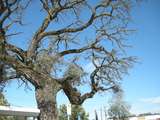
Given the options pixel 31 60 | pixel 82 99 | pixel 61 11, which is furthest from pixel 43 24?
pixel 82 99

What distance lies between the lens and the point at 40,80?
22.7 metres

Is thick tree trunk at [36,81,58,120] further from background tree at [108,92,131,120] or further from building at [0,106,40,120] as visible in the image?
background tree at [108,92,131,120]

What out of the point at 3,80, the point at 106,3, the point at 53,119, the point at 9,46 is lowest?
the point at 53,119

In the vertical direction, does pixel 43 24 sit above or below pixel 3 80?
above

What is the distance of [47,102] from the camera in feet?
80.1

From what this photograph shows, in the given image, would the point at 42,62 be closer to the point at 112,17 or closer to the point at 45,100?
the point at 45,100

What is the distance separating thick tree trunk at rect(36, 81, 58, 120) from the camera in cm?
2425

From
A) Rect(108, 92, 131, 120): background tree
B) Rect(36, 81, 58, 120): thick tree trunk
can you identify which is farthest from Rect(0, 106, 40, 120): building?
Rect(108, 92, 131, 120): background tree

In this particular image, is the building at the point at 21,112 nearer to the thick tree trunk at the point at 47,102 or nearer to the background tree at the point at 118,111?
the thick tree trunk at the point at 47,102

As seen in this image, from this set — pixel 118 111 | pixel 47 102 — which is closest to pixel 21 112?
pixel 47 102

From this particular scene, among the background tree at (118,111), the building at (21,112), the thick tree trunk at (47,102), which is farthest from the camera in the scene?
the background tree at (118,111)

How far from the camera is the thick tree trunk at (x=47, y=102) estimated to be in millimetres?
24250

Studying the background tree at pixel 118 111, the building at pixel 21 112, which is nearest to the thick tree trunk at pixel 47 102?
Result: the building at pixel 21 112

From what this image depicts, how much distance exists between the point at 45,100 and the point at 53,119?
132 cm
